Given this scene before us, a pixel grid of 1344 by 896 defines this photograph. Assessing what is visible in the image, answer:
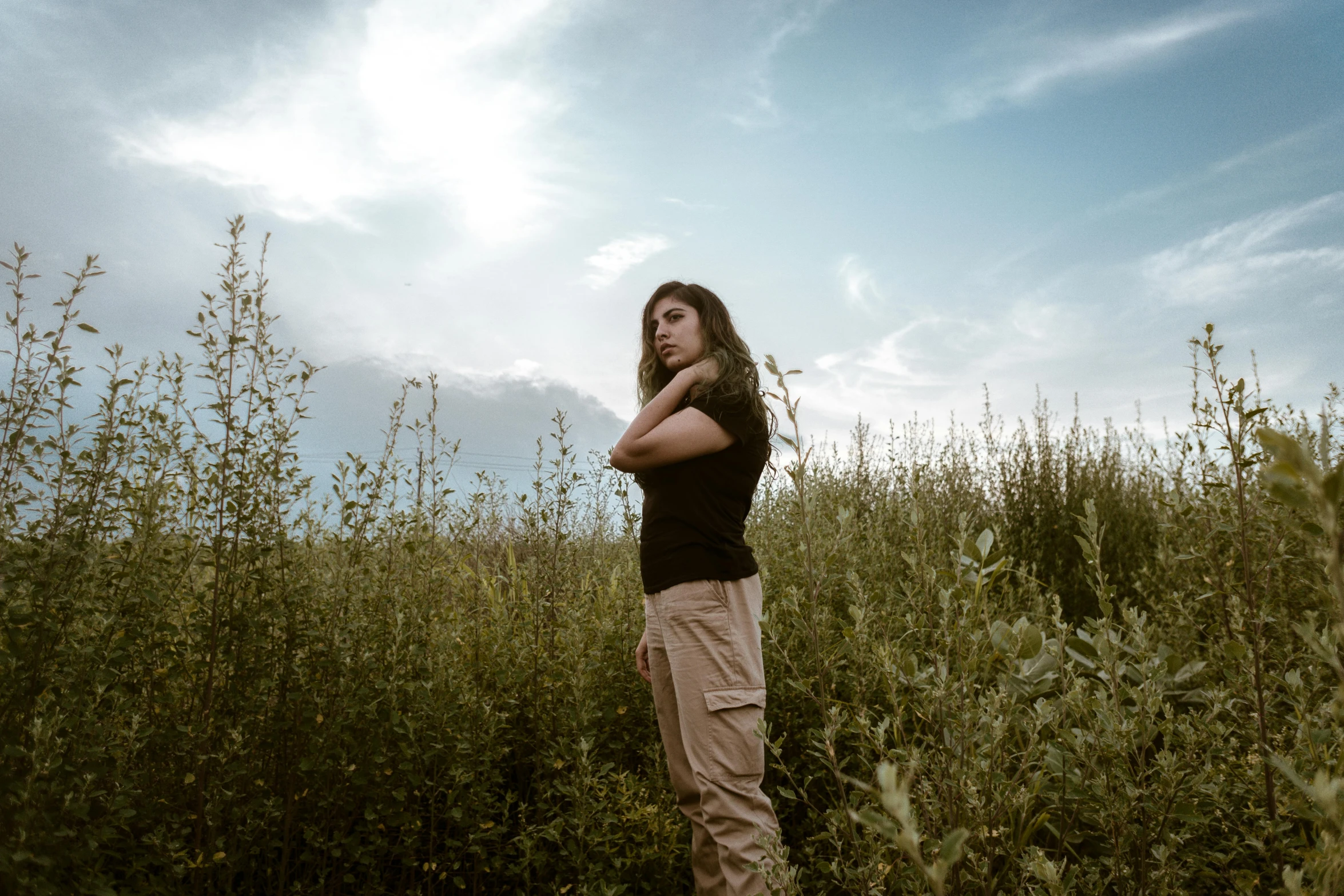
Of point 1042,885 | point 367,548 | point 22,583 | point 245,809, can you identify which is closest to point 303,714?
point 245,809

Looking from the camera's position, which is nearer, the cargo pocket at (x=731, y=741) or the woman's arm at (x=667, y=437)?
the cargo pocket at (x=731, y=741)

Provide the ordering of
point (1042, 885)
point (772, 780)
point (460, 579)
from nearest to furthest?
point (1042, 885) → point (772, 780) → point (460, 579)

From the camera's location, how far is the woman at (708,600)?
2404 mm

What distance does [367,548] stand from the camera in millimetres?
2861

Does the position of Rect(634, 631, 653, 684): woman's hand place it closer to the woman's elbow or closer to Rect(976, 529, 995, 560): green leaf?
the woman's elbow

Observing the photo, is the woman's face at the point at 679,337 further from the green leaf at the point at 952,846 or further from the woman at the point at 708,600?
the green leaf at the point at 952,846

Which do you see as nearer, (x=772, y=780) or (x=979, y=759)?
(x=979, y=759)

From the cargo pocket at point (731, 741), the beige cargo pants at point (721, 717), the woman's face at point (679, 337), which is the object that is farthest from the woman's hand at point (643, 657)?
the woman's face at point (679, 337)

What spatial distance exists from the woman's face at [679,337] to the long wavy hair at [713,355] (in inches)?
1.1

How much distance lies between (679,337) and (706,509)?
78 centimetres

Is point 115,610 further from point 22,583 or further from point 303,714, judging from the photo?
point 303,714

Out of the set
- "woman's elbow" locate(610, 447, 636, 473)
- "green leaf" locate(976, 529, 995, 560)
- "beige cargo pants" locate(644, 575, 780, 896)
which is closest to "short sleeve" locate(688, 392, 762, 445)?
"woman's elbow" locate(610, 447, 636, 473)

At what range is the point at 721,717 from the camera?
Answer: 2.44 m

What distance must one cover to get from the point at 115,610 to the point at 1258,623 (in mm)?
3314
